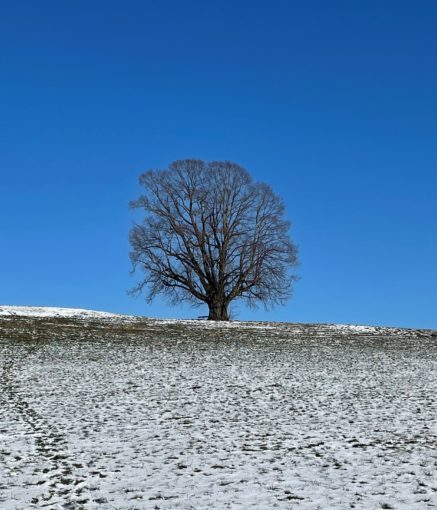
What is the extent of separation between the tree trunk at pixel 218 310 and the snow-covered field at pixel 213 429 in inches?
729

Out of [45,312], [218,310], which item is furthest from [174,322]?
[45,312]

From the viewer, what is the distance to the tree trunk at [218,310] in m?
42.7

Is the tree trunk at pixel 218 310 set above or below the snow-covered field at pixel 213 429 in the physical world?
above

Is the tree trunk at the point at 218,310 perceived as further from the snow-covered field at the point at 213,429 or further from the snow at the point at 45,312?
the snow-covered field at the point at 213,429

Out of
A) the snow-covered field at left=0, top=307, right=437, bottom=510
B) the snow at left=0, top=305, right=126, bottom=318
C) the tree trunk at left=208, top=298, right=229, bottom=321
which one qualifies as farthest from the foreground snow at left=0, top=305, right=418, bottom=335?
the snow-covered field at left=0, top=307, right=437, bottom=510

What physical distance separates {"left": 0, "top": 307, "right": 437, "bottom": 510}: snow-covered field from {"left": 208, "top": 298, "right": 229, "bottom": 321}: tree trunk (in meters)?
18.5

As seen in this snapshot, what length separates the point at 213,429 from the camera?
11.0 meters

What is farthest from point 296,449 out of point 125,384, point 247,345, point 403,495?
point 247,345

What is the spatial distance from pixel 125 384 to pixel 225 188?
28.9 meters

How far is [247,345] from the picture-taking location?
1039 inches

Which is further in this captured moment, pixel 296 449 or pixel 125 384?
pixel 125 384

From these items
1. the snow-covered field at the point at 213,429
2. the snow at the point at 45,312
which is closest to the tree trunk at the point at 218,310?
the snow at the point at 45,312

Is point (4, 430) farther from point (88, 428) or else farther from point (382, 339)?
point (382, 339)

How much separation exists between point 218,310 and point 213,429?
31.7 metres
